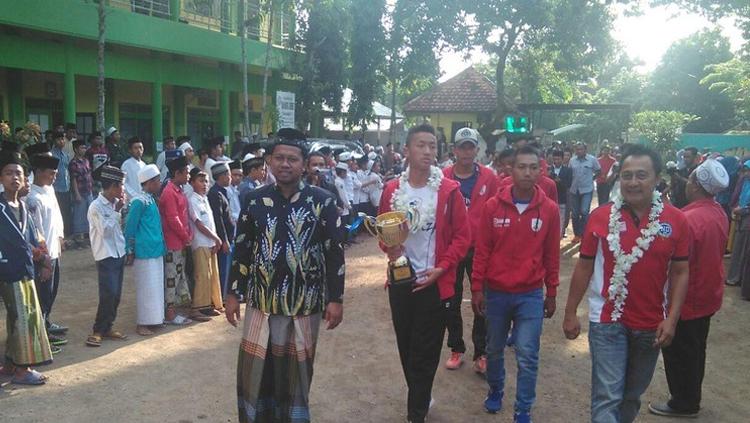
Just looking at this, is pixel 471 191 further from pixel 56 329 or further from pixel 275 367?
pixel 56 329

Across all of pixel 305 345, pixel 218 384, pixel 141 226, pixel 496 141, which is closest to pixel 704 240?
pixel 305 345

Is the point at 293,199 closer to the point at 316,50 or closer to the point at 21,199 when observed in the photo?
the point at 21,199

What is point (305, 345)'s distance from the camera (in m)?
3.87

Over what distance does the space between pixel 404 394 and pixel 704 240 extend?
8.56 feet

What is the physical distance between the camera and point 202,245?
732 cm

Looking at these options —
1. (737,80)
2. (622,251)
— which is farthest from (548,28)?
(622,251)

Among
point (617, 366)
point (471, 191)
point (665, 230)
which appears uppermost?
point (471, 191)

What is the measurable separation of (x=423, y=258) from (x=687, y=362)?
223 centimetres

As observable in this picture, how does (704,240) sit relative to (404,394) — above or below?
above

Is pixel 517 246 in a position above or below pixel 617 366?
above

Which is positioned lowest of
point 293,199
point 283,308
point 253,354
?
point 253,354

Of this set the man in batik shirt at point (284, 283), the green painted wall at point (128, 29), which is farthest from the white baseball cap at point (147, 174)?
the green painted wall at point (128, 29)

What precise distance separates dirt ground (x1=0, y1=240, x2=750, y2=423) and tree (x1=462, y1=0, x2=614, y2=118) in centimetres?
1687

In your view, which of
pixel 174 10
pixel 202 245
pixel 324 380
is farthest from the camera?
pixel 174 10
